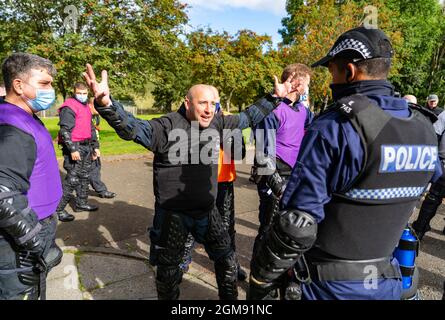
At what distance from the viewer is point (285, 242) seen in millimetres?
1652

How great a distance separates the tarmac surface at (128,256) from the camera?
348 cm

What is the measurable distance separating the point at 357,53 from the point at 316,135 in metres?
0.49

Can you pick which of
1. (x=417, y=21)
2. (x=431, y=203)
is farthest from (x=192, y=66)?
(x=431, y=203)

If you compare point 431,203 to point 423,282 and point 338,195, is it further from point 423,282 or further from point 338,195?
point 338,195

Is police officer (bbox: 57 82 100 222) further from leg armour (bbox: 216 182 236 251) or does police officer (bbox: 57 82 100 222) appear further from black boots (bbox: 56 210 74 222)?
leg armour (bbox: 216 182 236 251)

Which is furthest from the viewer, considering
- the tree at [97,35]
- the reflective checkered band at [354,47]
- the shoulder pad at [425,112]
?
the tree at [97,35]

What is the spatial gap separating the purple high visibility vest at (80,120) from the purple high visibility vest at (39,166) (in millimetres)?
3431

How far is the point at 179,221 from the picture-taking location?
2941mm

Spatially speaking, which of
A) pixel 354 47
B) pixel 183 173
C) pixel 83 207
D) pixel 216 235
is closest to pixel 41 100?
pixel 183 173

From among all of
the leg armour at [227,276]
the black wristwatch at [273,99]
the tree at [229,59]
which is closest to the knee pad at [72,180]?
the leg armour at [227,276]

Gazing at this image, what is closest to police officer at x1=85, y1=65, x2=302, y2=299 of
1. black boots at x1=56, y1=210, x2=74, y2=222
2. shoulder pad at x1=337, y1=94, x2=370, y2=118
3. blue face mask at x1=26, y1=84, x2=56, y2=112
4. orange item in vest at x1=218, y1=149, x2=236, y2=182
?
blue face mask at x1=26, y1=84, x2=56, y2=112

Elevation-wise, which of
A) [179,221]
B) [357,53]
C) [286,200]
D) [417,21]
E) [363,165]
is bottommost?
[179,221]

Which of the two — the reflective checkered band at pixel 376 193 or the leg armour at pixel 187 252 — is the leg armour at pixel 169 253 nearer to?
the leg armour at pixel 187 252

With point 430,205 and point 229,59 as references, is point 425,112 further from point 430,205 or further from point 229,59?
point 229,59
